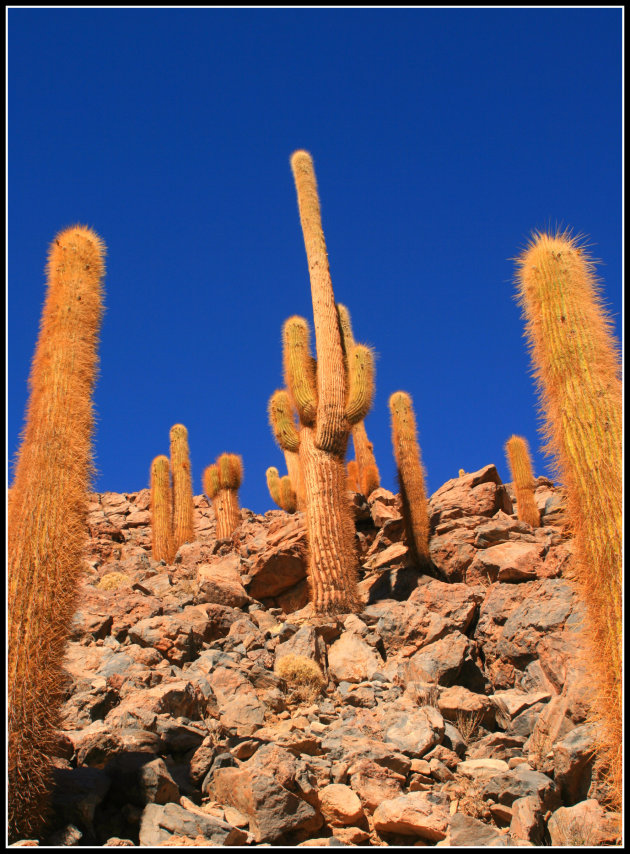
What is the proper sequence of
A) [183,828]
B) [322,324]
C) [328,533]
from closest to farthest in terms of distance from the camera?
[183,828]
[328,533]
[322,324]

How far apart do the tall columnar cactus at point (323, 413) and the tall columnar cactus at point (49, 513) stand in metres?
5.71

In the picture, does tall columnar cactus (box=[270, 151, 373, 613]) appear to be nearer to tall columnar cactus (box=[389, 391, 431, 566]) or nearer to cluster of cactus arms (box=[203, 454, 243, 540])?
tall columnar cactus (box=[389, 391, 431, 566])

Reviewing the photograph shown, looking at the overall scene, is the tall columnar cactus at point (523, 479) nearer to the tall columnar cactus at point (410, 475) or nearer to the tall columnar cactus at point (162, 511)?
the tall columnar cactus at point (410, 475)

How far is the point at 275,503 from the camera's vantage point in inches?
831

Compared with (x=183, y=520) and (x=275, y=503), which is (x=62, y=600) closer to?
(x=183, y=520)

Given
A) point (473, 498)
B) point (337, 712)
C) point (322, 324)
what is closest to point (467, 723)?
point (337, 712)

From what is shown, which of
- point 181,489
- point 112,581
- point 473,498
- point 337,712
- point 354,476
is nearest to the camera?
point 337,712

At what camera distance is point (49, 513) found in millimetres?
4617

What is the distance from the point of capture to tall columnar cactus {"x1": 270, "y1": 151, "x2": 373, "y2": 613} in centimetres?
1015

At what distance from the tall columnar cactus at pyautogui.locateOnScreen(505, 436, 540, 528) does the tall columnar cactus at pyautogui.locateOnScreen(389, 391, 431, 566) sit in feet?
8.34

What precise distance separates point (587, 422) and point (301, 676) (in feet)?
13.0

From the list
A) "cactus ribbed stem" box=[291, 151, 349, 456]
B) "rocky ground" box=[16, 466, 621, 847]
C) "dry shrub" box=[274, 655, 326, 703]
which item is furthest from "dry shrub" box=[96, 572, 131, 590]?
"dry shrub" box=[274, 655, 326, 703]

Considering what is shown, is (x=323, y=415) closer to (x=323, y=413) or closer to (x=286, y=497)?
(x=323, y=413)

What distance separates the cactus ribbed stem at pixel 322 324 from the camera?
11117 mm
